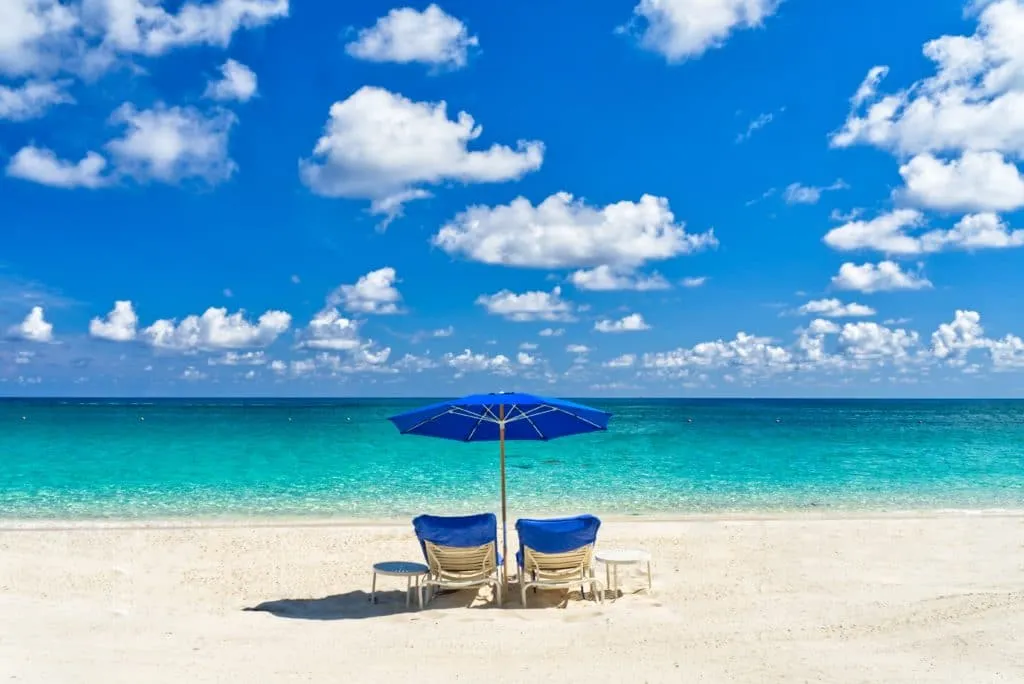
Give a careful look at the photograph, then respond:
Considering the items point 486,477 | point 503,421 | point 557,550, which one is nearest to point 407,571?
point 557,550

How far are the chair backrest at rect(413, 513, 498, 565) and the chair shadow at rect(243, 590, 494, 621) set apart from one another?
701 millimetres

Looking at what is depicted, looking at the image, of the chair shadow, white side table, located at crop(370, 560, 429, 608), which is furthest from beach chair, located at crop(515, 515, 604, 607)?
white side table, located at crop(370, 560, 429, 608)

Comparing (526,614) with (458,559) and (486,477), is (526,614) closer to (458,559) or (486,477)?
(458,559)

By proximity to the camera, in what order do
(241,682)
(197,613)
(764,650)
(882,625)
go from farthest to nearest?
(197,613) < (882,625) < (764,650) < (241,682)

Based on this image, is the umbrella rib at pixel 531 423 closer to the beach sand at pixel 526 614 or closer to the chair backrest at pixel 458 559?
the chair backrest at pixel 458 559

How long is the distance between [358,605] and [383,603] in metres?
0.27

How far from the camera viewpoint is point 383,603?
28.3 ft

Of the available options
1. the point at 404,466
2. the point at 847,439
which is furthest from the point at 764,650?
the point at 847,439

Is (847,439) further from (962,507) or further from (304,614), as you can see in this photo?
(304,614)

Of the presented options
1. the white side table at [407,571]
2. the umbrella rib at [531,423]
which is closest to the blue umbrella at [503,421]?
the umbrella rib at [531,423]

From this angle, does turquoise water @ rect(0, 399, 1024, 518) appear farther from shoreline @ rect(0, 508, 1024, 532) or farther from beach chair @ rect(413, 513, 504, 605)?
beach chair @ rect(413, 513, 504, 605)

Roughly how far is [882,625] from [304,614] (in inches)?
224

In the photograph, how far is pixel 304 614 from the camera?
8.18 m

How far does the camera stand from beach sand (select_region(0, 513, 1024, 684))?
6082 mm
